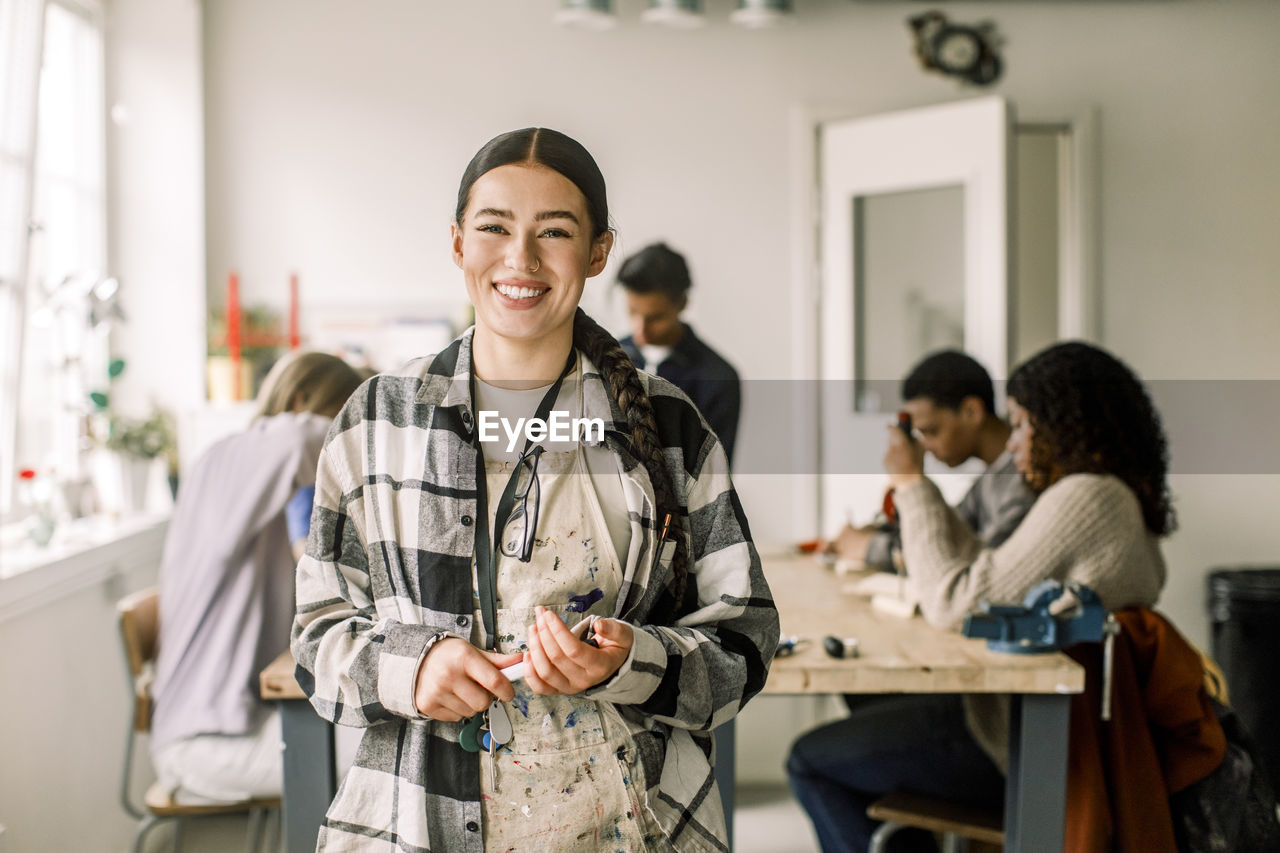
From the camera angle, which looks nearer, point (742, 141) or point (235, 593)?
point (235, 593)

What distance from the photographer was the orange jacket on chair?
1570 millimetres

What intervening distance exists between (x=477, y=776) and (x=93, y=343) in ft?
9.15

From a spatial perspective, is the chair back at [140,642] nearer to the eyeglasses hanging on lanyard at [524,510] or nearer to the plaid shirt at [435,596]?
the plaid shirt at [435,596]

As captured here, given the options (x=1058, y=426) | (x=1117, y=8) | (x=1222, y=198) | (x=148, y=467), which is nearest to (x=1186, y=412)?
(x=1222, y=198)

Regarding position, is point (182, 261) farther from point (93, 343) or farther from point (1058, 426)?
point (1058, 426)

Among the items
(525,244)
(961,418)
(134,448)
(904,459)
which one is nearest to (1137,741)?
(904,459)

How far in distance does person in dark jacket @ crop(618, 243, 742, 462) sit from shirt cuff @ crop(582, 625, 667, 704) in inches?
65.1

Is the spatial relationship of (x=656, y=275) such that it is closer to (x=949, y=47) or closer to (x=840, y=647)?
(x=840, y=647)

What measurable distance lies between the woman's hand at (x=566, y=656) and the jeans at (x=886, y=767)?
4.28 feet

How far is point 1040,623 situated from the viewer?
1532mm

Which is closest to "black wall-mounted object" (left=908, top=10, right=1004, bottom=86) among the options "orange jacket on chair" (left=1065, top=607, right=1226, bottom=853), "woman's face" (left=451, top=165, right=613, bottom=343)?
"orange jacket on chair" (left=1065, top=607, right=1226, bottom=853)

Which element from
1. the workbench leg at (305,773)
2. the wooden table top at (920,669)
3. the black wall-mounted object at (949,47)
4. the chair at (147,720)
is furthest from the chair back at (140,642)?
the black wall-mounted object at (949,47)

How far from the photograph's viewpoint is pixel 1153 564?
1.75 m

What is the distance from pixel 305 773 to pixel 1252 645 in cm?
316
